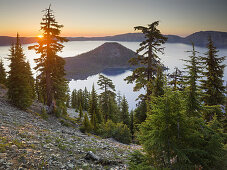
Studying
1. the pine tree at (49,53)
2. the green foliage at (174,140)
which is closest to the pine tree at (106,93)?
the pine tree at (49,53)

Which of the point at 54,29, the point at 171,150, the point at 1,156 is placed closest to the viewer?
the point at 171,150

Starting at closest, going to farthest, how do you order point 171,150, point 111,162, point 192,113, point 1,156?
point 171,150
point 1,156
point 192,113
point 111,162

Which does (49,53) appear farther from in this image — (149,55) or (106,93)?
(106,93)

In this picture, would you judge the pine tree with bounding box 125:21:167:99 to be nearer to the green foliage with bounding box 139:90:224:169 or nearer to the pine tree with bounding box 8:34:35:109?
the green foliage with bounding box 139:90:224:169

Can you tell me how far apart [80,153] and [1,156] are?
4.32 metres

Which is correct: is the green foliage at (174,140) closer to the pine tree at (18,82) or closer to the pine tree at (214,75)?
the pine tree at (214,75)

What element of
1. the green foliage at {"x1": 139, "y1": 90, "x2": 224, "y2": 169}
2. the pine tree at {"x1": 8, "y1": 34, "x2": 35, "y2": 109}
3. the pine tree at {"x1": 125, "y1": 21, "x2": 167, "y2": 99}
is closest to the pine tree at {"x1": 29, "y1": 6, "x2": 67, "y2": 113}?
the pine tree at {"x1": 8, "y1": 34, "x2": 35, "y2": 109}

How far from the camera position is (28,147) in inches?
324

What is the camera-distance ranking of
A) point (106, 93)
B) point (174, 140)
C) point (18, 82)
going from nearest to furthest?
point (174, 140), point (18, 82), point (106, 93)

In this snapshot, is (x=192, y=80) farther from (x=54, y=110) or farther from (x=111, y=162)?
(x=54, y=110)

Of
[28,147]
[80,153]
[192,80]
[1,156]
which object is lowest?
[80,153]

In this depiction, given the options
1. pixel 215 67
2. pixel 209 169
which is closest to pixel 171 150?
pixel 209 169

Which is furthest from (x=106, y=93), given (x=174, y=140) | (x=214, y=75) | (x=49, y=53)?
(x=174, y=140)

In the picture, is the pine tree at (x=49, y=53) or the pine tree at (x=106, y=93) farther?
the pine tree at (x=106, y=93)
